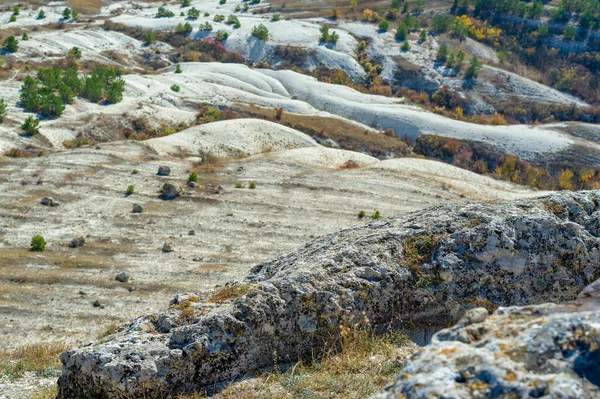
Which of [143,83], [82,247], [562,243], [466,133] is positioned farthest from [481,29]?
[562,243]

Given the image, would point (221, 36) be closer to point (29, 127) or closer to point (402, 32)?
point (402, 32)

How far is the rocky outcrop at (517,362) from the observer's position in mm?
4559

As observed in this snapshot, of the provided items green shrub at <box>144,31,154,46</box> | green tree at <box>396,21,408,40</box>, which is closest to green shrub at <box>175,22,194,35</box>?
green shrub at <box>144,31,154,46</box>

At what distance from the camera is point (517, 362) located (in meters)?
4.82

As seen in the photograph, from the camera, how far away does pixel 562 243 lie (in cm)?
993

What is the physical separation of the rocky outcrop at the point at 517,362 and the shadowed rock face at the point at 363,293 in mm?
4101

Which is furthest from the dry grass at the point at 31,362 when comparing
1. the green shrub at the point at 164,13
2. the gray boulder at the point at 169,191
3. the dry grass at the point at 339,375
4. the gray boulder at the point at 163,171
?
the green shrub at the point at 164,13

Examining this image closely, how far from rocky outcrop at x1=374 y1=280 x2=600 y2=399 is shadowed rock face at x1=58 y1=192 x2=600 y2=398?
4.10 meters

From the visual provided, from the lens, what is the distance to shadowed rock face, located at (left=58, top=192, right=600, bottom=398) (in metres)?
8.40

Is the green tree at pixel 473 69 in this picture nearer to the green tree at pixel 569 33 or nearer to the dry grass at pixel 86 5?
the green tree at pixel 569 33

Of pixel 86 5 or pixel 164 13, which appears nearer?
pixel 164 13

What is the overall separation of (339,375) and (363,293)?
176 cm

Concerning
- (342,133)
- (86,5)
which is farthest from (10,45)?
(86,5)

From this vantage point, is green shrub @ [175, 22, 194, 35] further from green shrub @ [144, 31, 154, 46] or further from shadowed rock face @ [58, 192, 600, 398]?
shadowed rock face @ [58, 192, 600, 398]
